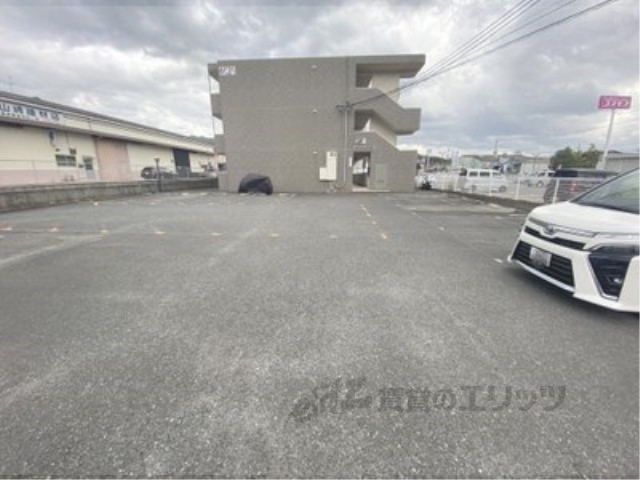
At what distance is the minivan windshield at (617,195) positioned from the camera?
3500mm

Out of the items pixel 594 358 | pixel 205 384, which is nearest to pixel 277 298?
pixel 205 384

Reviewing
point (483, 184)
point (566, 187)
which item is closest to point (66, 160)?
point (483, 184)

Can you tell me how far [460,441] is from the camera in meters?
1.77

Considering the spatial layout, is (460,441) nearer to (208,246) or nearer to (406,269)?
(406,269)

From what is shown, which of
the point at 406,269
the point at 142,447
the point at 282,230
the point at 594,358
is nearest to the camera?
the point at 142,447

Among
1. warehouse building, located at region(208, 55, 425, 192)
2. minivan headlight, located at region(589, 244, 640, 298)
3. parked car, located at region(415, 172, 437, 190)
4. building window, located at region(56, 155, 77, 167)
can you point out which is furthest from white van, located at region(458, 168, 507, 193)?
building window, located at region(56, 155, 77, 167)

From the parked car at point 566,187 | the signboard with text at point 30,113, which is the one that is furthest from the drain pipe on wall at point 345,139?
the signboard with text at point 30,113

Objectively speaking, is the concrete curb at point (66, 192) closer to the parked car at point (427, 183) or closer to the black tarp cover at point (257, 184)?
the black tarp cover at point (257, 184)

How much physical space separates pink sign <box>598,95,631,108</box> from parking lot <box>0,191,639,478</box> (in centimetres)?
1085

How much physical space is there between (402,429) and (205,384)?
140 centimetres

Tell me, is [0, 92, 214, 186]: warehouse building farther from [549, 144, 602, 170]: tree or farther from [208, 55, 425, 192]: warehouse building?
[549, 144, 602, 170]: tree

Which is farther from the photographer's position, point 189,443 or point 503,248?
point 503,248

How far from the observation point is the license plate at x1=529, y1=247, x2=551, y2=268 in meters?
3.63

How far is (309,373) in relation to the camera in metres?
2.37
